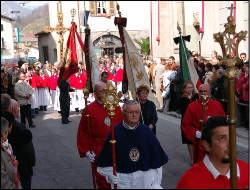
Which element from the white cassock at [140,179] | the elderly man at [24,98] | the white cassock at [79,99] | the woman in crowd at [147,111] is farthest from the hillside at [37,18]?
the white cassock at [140,179]

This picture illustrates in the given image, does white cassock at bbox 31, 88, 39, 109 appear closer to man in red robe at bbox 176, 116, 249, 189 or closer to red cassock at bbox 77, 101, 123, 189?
red cassock at bbox 77, 101, 123, 189

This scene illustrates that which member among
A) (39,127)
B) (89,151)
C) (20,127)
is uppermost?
(20,127)

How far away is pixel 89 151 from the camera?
18.3 feet

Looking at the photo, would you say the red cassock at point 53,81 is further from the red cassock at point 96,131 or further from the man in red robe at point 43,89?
the red cassock at point 96,131

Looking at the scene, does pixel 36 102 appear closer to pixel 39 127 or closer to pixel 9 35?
pixel 39 127

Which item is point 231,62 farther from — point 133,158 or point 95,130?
point 95,130

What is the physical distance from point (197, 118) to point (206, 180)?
375cm

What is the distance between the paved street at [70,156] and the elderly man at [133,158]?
209 centimetres

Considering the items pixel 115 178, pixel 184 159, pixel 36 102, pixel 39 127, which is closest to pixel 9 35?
pixel 36 102

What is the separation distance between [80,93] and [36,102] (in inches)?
63.8

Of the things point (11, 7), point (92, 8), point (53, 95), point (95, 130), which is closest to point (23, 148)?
point (95, 130)

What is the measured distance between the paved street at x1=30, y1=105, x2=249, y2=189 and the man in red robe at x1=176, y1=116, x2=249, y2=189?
3.66 m

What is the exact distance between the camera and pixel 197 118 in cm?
641

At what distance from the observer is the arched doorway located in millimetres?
32969
